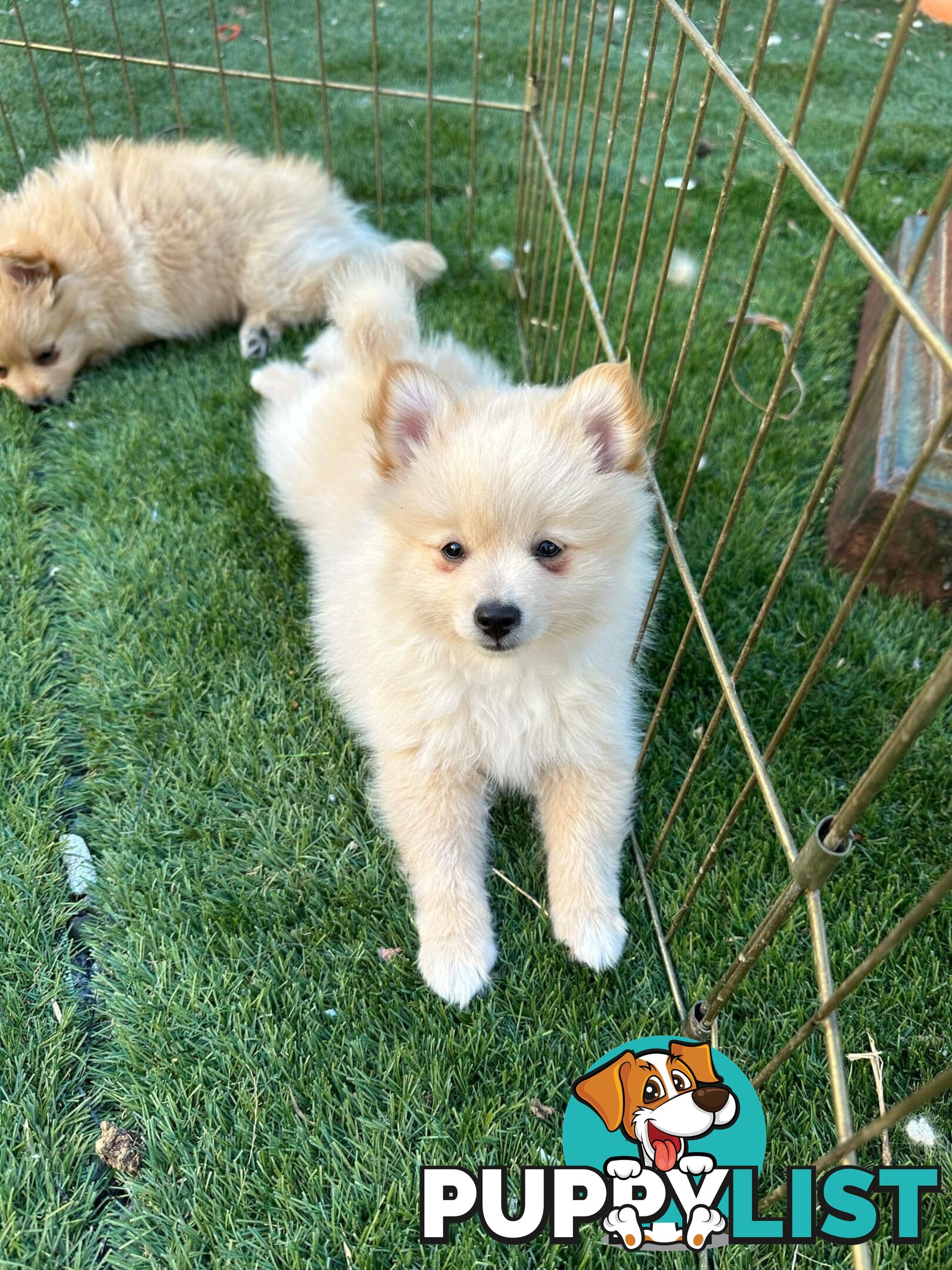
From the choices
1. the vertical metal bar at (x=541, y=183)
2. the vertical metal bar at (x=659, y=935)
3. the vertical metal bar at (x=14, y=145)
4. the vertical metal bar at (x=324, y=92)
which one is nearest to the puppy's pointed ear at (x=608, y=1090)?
the vertical metal bar at (x=659, y=935)

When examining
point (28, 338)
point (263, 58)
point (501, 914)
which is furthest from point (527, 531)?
point (263, 58)

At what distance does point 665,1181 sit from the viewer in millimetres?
1196

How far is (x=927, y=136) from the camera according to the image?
4.28 metres

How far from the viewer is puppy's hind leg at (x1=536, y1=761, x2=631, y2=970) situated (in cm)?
157

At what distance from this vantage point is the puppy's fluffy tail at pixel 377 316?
226 centimetres

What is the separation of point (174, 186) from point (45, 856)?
2592 mm

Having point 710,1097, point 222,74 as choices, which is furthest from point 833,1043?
point 222,74

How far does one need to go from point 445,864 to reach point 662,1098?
570mm

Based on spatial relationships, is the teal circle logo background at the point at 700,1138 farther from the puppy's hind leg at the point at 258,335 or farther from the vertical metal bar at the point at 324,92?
the vertical metal bar at the point at 324,92

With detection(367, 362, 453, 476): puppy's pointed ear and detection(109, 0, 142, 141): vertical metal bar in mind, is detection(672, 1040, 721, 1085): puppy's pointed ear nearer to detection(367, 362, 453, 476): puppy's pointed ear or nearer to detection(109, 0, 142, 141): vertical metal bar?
detection(367, 362, 453, 476): puppy's pointed ear

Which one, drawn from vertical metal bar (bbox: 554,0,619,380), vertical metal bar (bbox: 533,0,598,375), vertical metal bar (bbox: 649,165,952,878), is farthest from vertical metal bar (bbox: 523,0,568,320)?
vertical metal bar (bbox: 649,165,952,878)

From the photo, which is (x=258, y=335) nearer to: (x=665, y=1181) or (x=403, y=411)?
(x=403, y=411)

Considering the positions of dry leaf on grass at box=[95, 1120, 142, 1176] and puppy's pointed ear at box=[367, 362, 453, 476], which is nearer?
dry leaf on grass at box=[95, 1120, 142, 1176]

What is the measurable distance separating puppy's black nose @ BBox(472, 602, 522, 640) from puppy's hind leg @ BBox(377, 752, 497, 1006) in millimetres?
440
